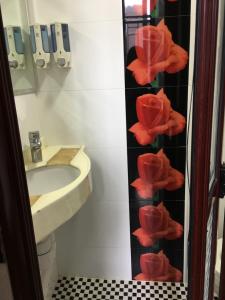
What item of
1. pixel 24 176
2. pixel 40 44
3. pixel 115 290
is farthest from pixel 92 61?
pixel 115 290

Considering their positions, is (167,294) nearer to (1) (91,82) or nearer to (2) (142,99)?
(2) (142,99)

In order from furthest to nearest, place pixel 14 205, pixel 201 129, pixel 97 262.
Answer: pixel 97 262 → pixel 201 129 → pixel 14 205

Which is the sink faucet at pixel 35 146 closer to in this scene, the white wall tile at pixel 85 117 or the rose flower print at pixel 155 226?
the white wall tile at pixel 85 117

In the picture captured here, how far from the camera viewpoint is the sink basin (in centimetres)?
150

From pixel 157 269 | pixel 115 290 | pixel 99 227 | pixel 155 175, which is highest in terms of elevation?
pixel 155 175

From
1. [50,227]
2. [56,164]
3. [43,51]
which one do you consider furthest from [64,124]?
[50,227]

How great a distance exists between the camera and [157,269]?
75.5 inches

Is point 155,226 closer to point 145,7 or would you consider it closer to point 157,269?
point 157,269

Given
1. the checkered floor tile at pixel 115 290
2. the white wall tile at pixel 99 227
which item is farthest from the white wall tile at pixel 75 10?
the checkered floor tile at pixel 115 290

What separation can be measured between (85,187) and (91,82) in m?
0.62

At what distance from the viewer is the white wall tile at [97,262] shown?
1919 millimetres

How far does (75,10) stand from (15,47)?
38 cm

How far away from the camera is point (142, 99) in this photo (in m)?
1.59

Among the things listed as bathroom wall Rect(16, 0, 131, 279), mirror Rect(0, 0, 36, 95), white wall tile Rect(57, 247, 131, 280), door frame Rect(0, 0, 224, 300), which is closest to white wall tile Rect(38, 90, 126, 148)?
bathroom wall Rect(16, 0, 131, 279)
